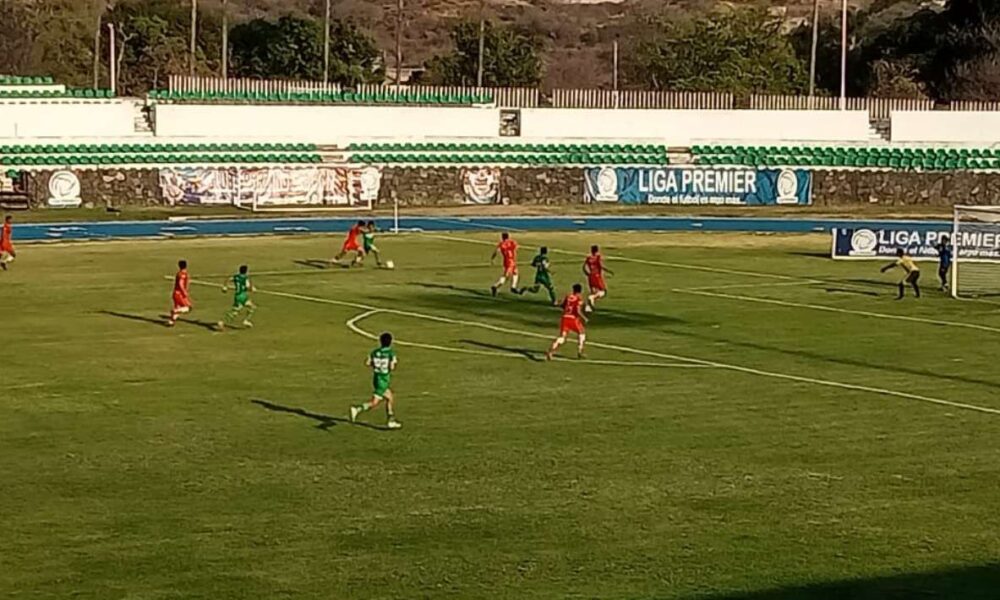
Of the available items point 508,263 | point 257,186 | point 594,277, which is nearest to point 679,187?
point 257,186

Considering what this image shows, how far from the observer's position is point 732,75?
377 ft

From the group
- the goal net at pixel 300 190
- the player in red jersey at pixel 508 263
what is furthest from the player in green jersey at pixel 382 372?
the goal net at pixel 300 190

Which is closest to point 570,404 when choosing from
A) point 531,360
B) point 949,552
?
point 531,360

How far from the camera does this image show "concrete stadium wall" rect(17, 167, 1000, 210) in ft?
236

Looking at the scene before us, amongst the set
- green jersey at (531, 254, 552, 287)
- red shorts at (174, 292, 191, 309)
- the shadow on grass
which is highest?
green jersey at (531, 254, 552, 287)

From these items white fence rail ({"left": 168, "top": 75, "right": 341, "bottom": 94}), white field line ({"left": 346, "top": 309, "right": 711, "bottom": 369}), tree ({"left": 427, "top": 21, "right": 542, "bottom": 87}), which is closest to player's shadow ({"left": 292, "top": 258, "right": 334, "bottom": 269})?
white field line ({"left": 346, "top": 309, "right": 711, "bottom": 369})

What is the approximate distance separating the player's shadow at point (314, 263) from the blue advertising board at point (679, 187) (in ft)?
92.2

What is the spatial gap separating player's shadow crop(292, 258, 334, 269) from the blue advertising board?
2809cm

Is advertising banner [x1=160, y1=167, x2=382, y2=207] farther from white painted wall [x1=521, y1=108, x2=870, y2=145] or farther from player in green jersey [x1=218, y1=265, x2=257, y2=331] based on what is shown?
player in green jersey [x1=218, y1=265, x2=257, y2=331]

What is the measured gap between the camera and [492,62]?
4747 inches

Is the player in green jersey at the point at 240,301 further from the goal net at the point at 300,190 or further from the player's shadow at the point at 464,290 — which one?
the goal net at the point at 300,190

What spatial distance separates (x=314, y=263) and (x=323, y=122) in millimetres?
27000

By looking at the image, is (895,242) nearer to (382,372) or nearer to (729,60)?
(382,372)

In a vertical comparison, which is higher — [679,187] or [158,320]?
[679,187]
